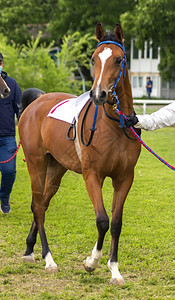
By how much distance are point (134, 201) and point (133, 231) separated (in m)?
1.87

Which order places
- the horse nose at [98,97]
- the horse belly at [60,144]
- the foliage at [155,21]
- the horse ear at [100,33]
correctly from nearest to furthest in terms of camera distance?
1. the horse nose at [98,97]
2. the horse ear at [100,33]
3. the horse belly at [60,144]
4. the foliage at [155,21]

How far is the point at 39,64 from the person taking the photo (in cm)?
2053

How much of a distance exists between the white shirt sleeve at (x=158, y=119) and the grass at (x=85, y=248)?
58.3 inches

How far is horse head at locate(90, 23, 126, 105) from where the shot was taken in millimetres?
3844

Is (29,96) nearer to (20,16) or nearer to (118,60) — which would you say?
(118,60)

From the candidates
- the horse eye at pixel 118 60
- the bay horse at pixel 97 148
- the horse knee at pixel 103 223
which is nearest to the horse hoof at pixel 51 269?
the bay horse at pixel 97 148

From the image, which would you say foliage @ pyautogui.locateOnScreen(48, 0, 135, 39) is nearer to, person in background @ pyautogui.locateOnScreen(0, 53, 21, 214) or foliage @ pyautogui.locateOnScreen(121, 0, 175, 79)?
foliage @ pyautogui.locateOnScreen(121, 0, 175, 79)

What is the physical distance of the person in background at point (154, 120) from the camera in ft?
14.1

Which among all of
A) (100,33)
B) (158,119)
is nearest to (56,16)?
(100,33)

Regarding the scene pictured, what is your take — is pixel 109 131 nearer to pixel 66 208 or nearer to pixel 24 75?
pixel 66 208

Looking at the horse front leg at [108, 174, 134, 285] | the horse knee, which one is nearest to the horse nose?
the horse front leg at [108, 174, 134, 285]

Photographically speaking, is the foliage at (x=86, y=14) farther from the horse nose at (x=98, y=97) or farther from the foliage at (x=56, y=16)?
the horse nose at (x=98, y=97)

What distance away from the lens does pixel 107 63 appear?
4.02 m

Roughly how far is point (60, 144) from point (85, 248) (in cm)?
133
